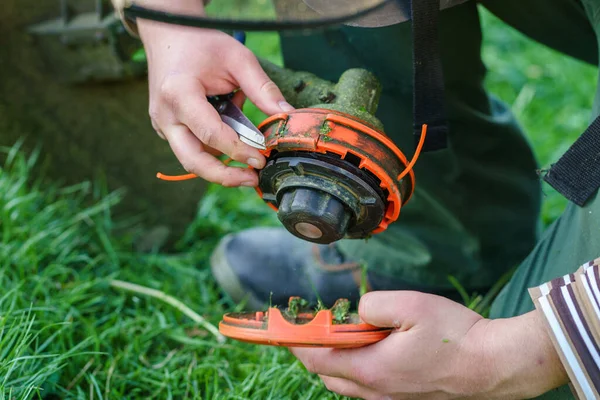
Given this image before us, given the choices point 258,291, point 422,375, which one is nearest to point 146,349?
point 258,291

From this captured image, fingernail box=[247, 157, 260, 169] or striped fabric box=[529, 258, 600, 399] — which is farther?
fingernail box=[247, 157, 260, 169]

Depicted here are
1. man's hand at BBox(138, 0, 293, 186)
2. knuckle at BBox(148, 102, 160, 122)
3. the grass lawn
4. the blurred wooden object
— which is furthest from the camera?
the blurred wooden object

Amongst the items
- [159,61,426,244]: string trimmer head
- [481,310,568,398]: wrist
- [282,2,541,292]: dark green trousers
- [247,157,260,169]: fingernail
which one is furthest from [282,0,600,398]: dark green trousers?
[247,157,260,169]: fingernail

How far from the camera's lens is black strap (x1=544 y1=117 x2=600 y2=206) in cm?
108

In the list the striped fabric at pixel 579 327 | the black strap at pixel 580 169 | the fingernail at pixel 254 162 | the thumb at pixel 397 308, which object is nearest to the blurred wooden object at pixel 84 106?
the fingernail at pixel 254 162

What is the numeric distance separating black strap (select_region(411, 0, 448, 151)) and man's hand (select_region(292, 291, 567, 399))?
14.3 inches

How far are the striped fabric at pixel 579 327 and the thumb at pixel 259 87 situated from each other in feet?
1.81

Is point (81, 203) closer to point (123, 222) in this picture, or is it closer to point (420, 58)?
point (123, 222)

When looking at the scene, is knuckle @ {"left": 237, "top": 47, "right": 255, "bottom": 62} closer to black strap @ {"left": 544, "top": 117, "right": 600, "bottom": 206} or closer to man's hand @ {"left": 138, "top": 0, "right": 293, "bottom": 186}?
man's hand @ {"left": 138, "top": 0, "right": 293, "bottom": 186}

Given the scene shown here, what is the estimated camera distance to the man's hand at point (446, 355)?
3.25 ft

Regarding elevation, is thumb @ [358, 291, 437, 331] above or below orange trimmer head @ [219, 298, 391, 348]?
above

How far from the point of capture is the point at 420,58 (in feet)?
3.87

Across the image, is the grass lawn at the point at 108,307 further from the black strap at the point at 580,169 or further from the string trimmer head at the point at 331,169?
the black strap at the point at 580,169

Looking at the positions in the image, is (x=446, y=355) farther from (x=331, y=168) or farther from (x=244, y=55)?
(x=244, y=55)
